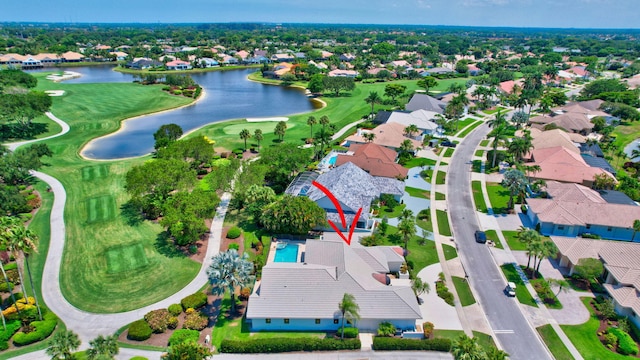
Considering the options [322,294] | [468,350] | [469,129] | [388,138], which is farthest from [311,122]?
Result: [468,350]

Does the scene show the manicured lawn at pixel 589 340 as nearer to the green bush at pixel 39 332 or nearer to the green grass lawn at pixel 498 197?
the green grass lawn at pixel 498 197

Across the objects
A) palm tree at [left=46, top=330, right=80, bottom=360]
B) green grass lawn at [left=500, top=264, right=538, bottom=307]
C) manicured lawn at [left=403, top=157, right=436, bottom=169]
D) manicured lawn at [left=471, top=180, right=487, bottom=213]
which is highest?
manicured lawn at [left=403, top=157, right=436, bottom=169]

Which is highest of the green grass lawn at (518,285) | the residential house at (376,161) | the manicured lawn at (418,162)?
the residential house at (376,161)

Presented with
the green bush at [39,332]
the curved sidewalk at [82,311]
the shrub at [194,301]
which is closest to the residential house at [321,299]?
the shrub at [194,301]

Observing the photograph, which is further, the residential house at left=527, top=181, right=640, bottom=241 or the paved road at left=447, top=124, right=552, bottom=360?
the residential house at left=527, top=181, right=640, bottom=241

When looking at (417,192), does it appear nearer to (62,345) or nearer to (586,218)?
(586,218)

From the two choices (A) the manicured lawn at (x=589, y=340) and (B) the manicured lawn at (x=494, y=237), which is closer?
(A) the manicured lawn at (x=589, y=340)

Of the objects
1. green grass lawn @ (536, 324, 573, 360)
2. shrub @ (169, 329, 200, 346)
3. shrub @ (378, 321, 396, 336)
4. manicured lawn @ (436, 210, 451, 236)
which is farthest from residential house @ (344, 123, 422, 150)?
shrub @ (169, 329, 200, 346)

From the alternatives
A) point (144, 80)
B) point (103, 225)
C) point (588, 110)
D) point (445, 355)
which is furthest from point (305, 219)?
point (144, 80)

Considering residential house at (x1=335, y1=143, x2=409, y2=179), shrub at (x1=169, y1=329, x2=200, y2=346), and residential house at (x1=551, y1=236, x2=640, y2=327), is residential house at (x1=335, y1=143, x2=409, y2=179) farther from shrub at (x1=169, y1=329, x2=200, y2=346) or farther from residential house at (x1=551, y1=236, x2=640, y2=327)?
shrub at (x1=169, y1=329, x2=200, y2=346)
